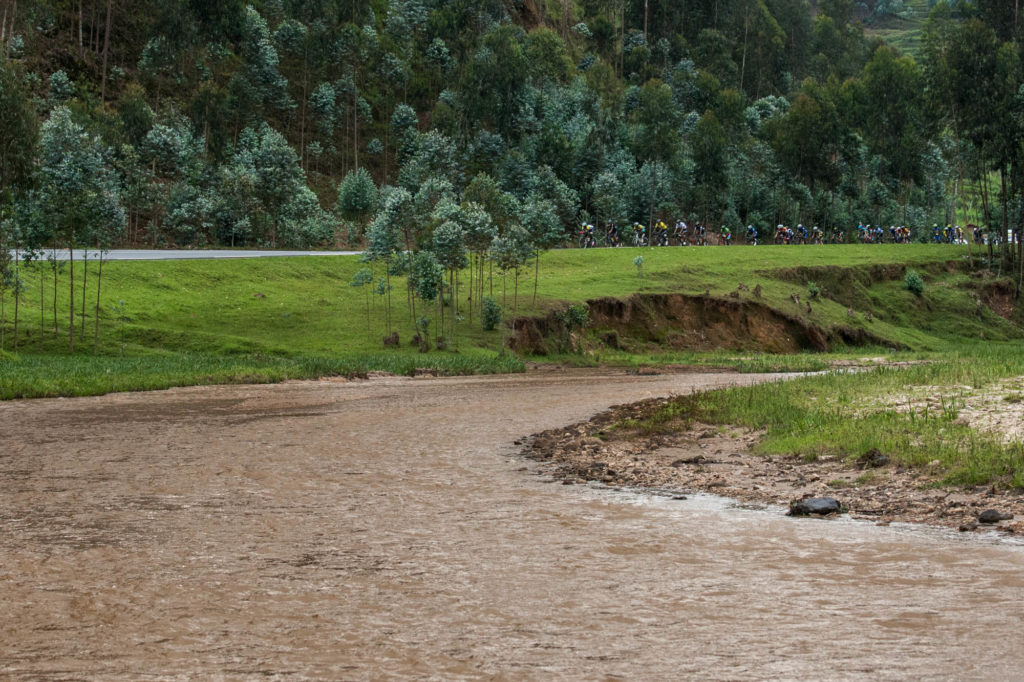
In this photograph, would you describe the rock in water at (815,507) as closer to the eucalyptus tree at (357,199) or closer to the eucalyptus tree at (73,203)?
the eucalyptus tree at (73,203)

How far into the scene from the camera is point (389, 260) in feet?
240

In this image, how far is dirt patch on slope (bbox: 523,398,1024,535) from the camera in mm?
17703

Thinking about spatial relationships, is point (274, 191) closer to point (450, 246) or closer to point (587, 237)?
point (587, 237)

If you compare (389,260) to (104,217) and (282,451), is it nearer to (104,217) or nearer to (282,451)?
(104,217)

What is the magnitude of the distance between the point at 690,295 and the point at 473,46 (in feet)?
325

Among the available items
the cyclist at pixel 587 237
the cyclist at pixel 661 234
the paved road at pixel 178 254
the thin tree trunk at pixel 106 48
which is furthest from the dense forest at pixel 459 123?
the paved road at pixel 178 254

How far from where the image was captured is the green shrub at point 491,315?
70.0 m

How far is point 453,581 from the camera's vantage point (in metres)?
13.6

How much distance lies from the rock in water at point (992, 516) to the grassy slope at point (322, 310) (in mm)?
36448

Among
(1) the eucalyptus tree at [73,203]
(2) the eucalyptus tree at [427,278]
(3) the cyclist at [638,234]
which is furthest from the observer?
(3) the cyclist at [638,234]

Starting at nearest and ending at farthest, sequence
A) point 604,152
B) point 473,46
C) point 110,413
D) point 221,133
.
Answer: point 110,413 → point 221,133 → point 604,152 → point 473,46

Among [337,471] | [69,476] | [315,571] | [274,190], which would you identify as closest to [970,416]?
[337,471]

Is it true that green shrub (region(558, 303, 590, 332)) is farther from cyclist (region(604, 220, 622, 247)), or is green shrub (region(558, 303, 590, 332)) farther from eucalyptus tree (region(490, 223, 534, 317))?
cyclist (region(604, 220, 622, 247))

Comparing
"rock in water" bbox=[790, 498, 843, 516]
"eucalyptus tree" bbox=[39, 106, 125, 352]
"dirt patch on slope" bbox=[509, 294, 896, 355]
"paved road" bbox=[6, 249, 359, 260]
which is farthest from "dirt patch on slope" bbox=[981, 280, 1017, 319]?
"rock in water" bbox=[790, 498, 843, 516]
